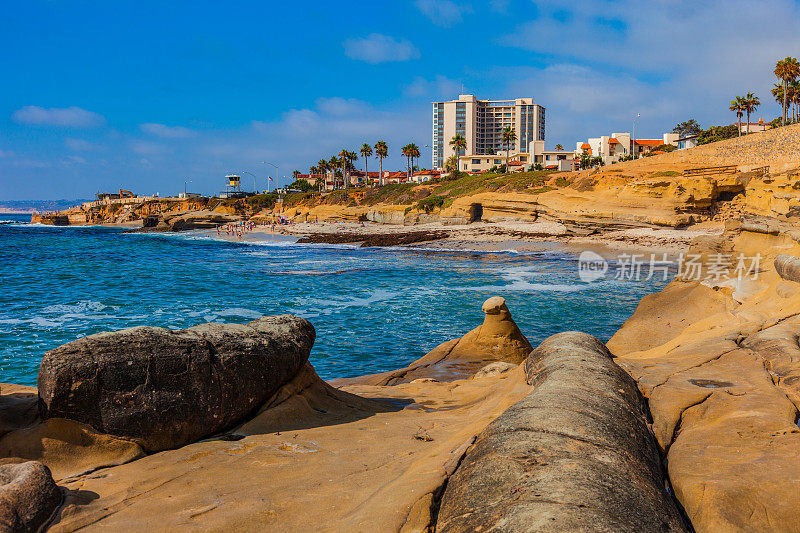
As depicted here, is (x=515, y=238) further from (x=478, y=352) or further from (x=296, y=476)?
(x=296, y=476)

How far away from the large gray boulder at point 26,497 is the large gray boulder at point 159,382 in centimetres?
104

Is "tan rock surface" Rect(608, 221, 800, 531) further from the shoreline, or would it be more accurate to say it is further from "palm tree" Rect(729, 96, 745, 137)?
"palm tree" Rect(729, 96, 745, 137)

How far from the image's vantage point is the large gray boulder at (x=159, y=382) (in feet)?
15.1

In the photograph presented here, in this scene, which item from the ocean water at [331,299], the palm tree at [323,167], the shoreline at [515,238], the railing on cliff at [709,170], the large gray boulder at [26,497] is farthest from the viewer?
the palm tree at [323,167]

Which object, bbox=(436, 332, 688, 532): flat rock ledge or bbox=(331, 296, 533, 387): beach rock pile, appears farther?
bbox=(331, 296, 533, 387): beach rock pile

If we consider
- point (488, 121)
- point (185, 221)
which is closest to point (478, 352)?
point (185, 221)

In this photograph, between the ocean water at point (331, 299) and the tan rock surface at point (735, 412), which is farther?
the ocean water at point (331, 299)

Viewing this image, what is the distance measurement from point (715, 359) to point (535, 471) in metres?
5.53

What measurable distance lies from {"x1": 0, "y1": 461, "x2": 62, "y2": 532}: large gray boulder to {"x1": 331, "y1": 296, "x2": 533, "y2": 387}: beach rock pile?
24.8ft

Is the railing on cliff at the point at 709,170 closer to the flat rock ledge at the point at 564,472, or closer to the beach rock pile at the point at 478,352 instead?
the beach rock pile at the point at 478,352

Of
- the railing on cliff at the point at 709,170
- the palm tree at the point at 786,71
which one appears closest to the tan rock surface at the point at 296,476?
the railing on cliff at the point at 709,170

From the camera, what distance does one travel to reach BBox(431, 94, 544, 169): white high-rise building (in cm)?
16325

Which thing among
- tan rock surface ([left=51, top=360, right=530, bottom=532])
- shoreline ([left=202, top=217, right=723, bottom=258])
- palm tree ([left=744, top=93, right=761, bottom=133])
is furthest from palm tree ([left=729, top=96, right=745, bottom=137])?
tan rock surface ([left=51, top=360, right=530, bottom=532])

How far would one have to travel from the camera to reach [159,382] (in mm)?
4902
